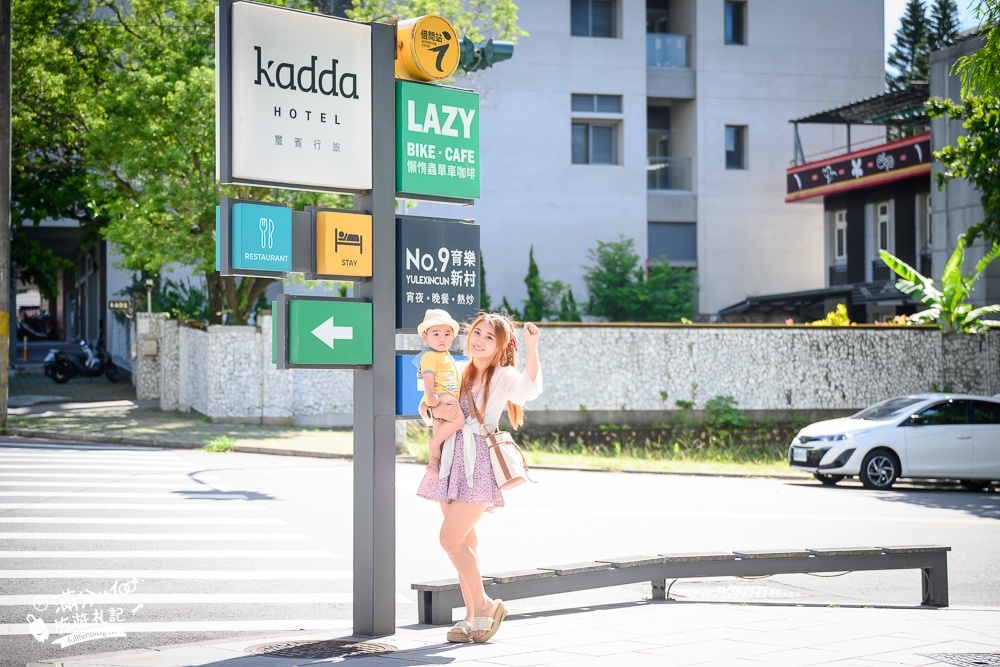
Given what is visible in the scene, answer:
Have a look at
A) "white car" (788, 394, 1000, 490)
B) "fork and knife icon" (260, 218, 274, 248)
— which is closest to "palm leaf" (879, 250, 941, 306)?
"white car" (788, 394, 1000, 490)

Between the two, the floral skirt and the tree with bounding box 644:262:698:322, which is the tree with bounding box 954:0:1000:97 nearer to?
the floral skirt

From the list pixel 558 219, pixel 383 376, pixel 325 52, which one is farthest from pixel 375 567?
pixel 558 219

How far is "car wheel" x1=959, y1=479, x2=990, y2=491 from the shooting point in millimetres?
19214

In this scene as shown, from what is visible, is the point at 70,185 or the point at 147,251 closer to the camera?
the point at 147,251

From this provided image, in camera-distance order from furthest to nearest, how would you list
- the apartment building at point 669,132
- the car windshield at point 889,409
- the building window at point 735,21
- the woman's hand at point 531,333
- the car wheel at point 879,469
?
the building window at point 735,21 → the apartment building at point 669,132 → the car windshield at point 889,409 → the car wheel at point 879,469 → the woman's hand at point 531,333

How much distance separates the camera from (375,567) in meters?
6.91

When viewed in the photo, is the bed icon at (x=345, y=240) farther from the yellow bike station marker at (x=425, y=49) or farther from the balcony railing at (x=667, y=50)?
the balcony railing at (x=667, y=50)

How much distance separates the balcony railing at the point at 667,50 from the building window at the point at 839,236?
291 inches

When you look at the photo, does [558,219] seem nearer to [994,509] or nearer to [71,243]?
[994,509]

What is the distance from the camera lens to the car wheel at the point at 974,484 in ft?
63.0

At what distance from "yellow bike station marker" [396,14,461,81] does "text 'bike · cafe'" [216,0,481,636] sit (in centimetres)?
1

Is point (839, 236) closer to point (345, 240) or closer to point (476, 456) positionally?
point (345, 240)

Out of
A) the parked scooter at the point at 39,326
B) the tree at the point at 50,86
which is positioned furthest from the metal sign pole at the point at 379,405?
the parked scooter at the point at 39,326

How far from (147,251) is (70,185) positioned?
854 cm
